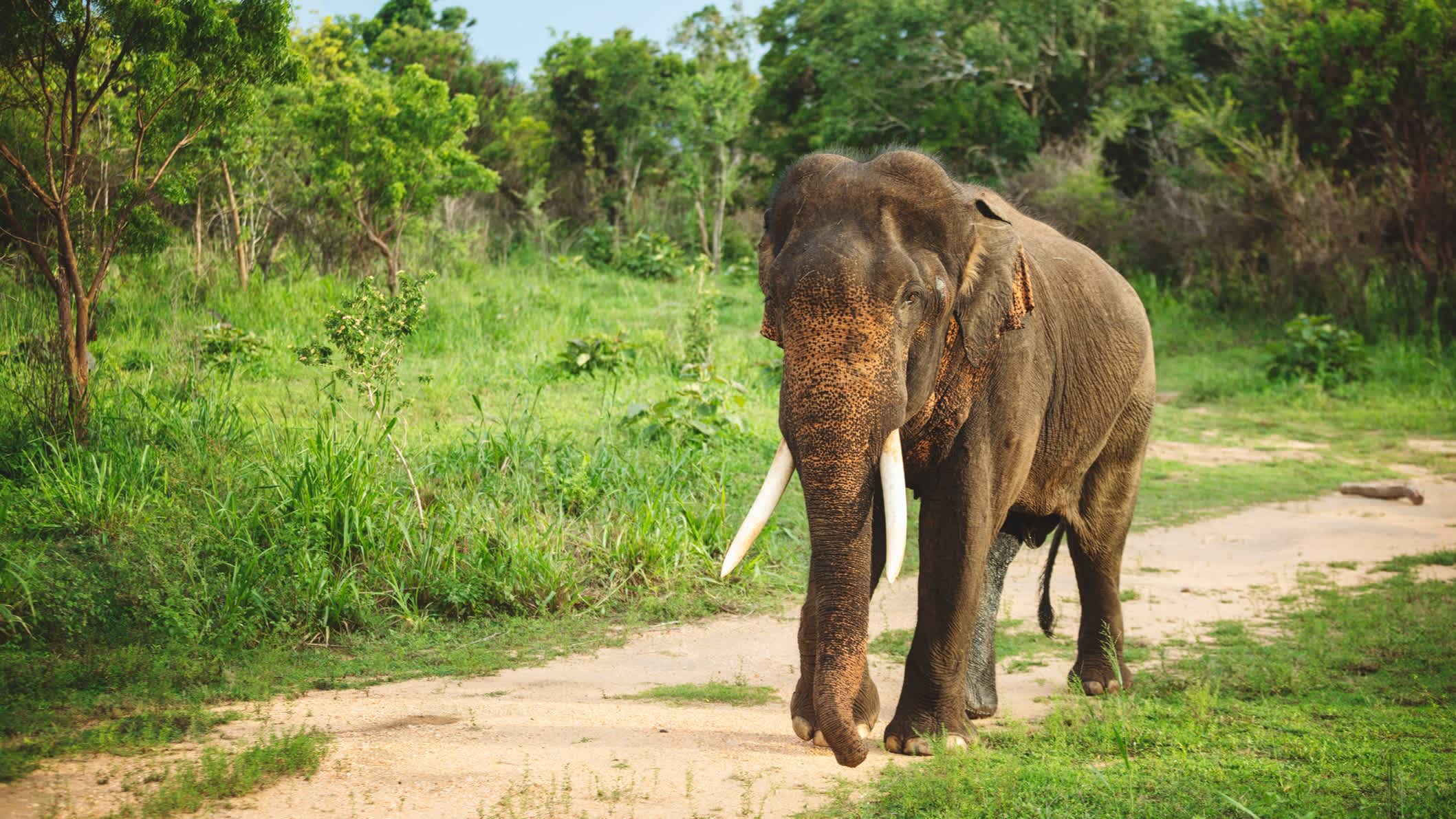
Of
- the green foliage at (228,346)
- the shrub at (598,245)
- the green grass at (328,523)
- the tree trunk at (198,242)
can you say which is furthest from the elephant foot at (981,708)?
the shrub at (598,245)

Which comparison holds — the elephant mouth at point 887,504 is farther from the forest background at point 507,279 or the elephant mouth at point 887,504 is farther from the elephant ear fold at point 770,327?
the forest background at point 507,279

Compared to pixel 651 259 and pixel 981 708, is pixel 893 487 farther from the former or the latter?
pixel 651 259

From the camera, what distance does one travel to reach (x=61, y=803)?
13.6ft

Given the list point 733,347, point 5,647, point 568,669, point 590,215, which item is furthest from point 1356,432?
point 590,215

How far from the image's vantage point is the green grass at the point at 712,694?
561cm

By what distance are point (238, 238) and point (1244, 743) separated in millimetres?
11671

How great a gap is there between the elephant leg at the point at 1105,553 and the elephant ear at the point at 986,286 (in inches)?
64.2

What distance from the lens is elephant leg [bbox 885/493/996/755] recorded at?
4.77 meters

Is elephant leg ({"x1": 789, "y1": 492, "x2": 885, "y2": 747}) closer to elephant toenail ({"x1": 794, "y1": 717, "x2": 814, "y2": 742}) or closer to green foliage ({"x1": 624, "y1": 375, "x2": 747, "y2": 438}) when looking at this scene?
elephant toenail ({"x1": 794, "y1": 717, "x2": 814, "y2": 742})

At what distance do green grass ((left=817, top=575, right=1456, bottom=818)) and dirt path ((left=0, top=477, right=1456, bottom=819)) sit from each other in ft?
1.14

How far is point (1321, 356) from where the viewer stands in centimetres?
1492

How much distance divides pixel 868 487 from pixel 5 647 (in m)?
4.10

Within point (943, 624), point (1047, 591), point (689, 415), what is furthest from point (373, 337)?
point (943, 624)

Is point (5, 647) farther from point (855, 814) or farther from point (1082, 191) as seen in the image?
point (1082, 191)
